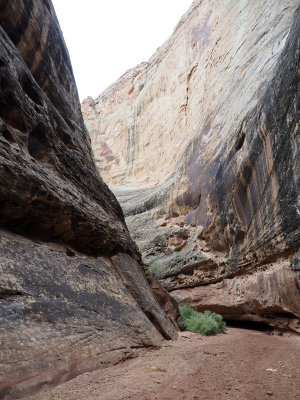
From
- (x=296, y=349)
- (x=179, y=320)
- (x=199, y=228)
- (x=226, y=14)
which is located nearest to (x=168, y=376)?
(x=296, y=349)

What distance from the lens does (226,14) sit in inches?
799

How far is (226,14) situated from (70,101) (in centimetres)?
1699

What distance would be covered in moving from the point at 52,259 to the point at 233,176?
8203 millimetres

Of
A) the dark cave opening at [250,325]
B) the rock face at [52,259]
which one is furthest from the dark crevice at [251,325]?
the rock face at [52,259]

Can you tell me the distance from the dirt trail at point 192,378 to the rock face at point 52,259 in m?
0.28

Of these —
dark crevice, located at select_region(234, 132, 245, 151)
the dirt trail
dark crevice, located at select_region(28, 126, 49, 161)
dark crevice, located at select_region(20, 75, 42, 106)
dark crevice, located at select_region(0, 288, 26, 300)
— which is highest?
dark crevice, located at select_region(20, 75, 42, 106)

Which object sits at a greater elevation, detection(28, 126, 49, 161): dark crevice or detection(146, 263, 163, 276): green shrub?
detection(28, 126, 49, 161): dark crevice

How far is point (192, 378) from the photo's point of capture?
3.53m

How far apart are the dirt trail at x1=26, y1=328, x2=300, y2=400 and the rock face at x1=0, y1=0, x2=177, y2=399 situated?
28 centimetres

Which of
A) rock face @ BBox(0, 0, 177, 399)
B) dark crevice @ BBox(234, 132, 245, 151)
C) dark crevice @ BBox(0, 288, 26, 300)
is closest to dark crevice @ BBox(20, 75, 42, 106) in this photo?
rock face @ BBox(0, 0, 177, 399)

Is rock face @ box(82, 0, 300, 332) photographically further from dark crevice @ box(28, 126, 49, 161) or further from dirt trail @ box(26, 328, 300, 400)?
dark crevice @ box(28, 126, 49, 161)

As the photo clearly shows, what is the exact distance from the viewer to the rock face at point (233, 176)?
25.8 ft

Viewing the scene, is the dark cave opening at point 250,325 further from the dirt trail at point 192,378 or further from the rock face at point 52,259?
the rock face at point 52,259

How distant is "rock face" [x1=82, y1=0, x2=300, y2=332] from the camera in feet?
25.8
